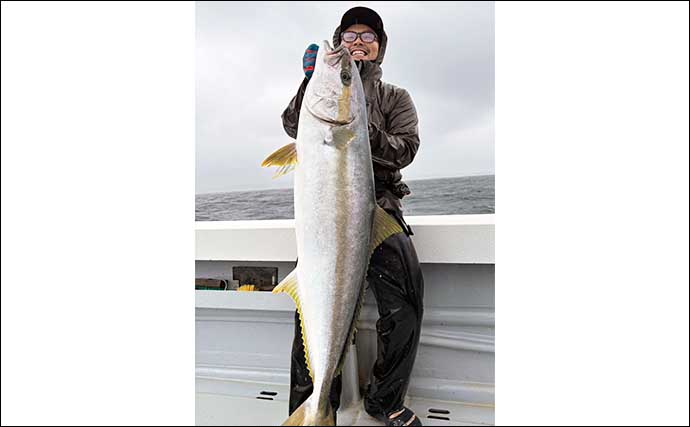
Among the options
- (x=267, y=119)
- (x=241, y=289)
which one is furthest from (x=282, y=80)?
(x=241, y=289)

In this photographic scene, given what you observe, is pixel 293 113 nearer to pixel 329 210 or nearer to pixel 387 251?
pixel 329 210

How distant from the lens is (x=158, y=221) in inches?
74.5

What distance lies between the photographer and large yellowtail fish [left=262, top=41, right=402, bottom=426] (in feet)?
5.60

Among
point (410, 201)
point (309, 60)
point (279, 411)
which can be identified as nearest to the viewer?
point (309, 60)

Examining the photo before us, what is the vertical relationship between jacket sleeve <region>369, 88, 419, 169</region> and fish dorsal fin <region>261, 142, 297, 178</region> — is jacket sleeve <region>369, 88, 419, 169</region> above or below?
above

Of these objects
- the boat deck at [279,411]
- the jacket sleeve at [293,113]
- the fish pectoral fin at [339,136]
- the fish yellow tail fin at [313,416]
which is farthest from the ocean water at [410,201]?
the fish yellow tail fin at [313,416]

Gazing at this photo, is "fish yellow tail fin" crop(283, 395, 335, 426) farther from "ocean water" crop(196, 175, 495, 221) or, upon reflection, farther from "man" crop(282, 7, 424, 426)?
"ocean water" crop(196, 175, 495, 221)

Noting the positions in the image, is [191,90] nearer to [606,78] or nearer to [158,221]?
[158,221]

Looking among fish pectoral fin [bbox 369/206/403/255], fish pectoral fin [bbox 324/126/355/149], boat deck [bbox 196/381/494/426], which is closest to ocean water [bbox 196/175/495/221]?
boat deck [bbox 196/381/494/426]

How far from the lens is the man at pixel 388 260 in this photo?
Answer: 2.11 metres

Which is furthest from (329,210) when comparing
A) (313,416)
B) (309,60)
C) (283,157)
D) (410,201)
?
(410,201)

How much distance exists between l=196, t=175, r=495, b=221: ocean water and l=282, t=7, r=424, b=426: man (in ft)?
3.32

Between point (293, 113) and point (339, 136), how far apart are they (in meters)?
0.40

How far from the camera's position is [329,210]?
1763mm
